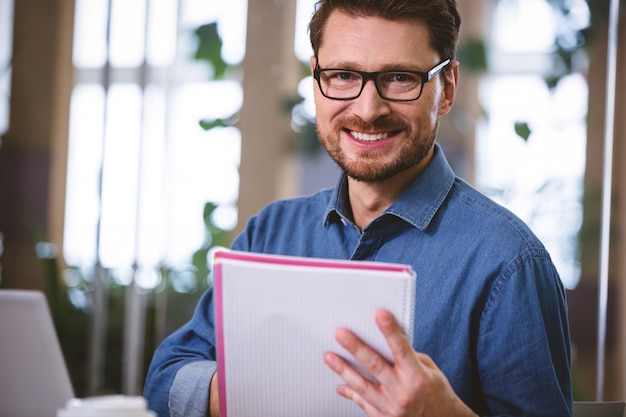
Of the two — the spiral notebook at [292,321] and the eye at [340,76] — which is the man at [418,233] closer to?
the eye at [340,76]

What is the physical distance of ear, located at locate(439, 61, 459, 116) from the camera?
166cm

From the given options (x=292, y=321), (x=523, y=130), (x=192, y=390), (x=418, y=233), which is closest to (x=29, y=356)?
(x=192, y=390)

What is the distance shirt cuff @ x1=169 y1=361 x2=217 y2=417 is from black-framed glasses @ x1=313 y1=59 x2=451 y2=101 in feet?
1.93

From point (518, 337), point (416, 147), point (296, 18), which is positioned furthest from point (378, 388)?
point (296, 18)

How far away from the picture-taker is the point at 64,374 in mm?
1305

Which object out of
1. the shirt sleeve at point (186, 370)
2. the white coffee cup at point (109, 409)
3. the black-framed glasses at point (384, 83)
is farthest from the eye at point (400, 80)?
the white coffee cup at point (109, 409)

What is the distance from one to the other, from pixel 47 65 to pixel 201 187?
979mm

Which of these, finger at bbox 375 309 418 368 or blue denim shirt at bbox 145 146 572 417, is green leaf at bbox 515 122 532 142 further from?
finger at bbox 375 309 418 368

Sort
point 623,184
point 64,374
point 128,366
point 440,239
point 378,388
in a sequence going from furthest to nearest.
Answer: point 128,366 < point 623,184 < point 440,239 < point 64,374 < point 378,388

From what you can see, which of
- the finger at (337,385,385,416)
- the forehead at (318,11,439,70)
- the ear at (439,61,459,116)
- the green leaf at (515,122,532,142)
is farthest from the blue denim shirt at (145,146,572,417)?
the green leaf at (515,122,532,142)

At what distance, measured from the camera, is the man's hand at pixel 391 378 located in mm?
1027

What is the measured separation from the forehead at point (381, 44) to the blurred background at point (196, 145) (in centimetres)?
143

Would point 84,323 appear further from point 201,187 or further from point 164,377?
point 164,377

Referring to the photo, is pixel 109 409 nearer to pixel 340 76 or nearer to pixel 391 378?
pixel 391 378
